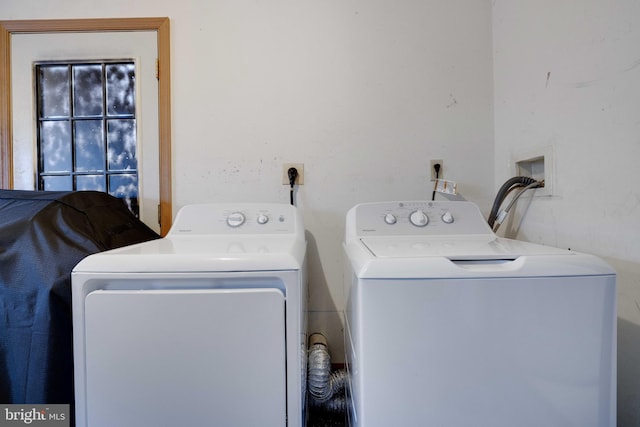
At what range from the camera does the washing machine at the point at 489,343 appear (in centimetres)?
57

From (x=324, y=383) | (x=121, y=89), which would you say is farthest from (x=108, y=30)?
(x=324, y=383)

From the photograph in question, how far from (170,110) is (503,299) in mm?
1522

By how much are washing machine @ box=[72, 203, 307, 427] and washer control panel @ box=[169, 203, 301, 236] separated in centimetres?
41

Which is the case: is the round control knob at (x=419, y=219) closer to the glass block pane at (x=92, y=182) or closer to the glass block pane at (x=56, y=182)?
the glass block pane at (x=92, y=182)

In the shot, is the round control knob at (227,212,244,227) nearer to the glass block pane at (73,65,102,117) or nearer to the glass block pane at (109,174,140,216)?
the glass block pane at (109,174,140,216)

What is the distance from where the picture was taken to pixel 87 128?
135 cm

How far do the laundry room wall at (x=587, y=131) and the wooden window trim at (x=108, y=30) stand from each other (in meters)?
1.61

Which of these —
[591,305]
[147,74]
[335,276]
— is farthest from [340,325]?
[147,74]

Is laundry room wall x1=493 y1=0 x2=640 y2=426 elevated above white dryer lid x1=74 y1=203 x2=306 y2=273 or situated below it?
above

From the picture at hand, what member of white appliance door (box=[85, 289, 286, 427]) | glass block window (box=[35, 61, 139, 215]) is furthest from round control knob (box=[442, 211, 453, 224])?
glass block window (box=[35, 61, 139, 215])

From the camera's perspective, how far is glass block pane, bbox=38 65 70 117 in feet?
4.41

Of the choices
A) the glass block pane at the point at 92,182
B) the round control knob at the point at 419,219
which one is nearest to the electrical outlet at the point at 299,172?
the round control knob at the point at 419,219

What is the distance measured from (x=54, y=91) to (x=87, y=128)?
0.25 metres

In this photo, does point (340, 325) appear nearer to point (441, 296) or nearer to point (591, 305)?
point (441, 296)
